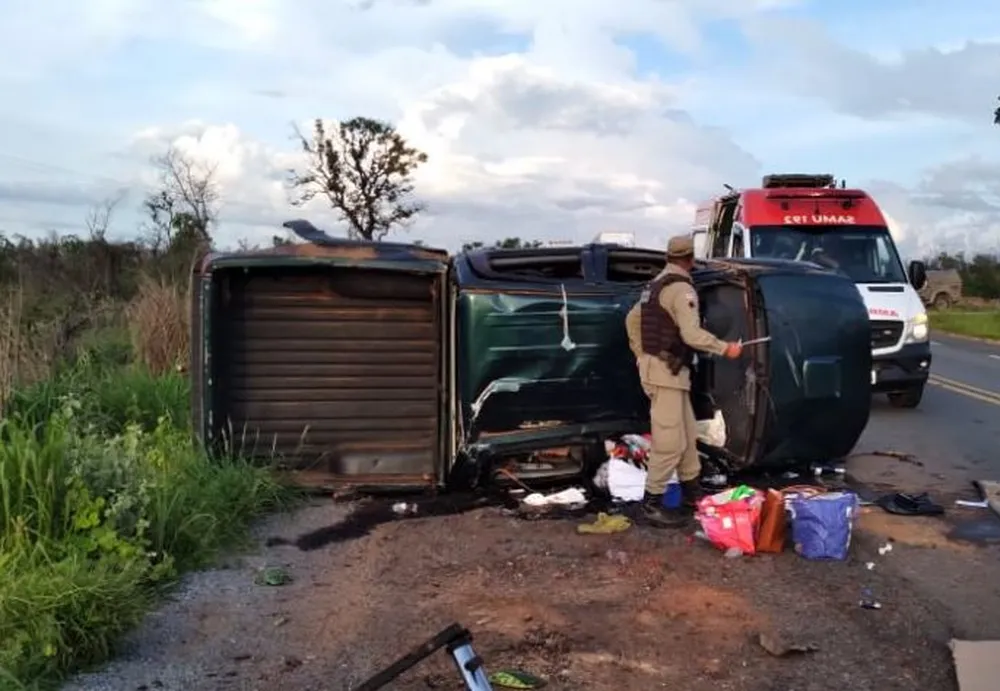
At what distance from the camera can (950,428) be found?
11359 mm

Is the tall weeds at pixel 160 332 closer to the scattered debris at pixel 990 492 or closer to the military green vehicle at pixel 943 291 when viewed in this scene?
the scattered debris at pixel 990 492

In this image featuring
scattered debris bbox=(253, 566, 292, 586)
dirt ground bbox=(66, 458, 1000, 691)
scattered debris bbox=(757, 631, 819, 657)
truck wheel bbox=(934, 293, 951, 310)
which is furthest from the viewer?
truck wheel bbox=(934, 293, 951, 310)

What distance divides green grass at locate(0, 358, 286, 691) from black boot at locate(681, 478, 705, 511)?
282 cm

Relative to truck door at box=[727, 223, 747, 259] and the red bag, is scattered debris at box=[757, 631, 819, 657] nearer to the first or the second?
the red bag

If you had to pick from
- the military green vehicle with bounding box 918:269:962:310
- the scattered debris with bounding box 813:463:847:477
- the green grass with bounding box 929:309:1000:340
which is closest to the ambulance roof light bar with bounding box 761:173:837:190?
the scattered debris with bounding box 813:463:847:477

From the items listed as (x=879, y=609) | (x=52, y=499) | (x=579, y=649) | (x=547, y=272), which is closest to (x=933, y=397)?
(x=547, y=272)

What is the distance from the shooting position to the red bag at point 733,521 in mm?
6461

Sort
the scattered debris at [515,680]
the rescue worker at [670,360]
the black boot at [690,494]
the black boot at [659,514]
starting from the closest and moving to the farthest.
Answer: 1. the scattered debris at [515,680]
2. the black boot at [659,514]
3. the rescue worker at [670,360]
4. the black boot at [690,494]

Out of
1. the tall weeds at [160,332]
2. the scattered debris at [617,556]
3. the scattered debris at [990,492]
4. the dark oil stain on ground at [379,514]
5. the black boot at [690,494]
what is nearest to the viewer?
the scattered debris at [617,556]

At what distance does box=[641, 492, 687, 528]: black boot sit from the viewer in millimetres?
7172

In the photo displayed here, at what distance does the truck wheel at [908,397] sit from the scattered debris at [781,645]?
8360 mm

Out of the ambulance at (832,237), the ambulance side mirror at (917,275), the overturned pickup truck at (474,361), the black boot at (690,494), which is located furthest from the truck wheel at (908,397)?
the black boot at (690,494)

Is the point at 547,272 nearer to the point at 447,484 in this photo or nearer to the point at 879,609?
the point at 447,484

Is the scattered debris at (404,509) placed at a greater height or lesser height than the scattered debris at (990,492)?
lesser
